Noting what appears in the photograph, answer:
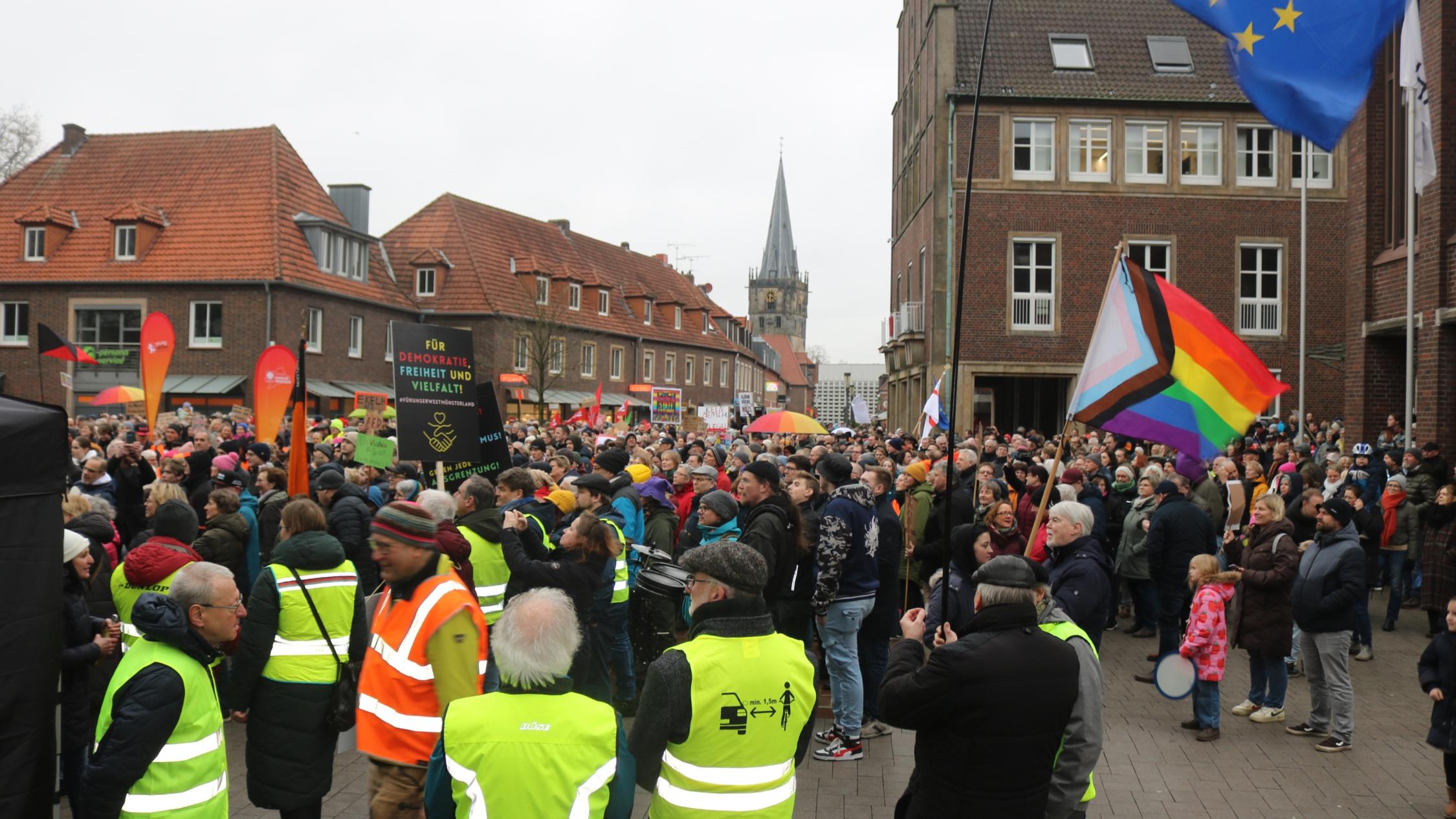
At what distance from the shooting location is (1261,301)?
29.1m

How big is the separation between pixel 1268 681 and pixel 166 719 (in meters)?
7.96

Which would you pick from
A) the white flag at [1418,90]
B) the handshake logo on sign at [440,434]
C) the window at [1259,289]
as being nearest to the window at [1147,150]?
the window at [1259,289]

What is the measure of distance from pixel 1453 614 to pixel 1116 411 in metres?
2.07

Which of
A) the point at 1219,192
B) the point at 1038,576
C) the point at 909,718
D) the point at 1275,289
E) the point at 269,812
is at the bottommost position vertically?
the point at 269,812

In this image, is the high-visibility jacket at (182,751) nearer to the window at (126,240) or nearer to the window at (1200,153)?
the window at (1200,153)

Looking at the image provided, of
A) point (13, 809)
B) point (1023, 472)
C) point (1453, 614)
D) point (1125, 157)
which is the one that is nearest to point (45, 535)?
point (13, 809)

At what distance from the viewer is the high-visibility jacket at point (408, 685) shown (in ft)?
14.5

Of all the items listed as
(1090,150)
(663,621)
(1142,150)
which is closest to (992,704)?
(663,621)

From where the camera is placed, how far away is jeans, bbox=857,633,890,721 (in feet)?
26.4

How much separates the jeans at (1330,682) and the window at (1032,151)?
73.6ft

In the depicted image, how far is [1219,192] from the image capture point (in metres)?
29.0

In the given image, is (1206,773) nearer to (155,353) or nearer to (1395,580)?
(1395,580)

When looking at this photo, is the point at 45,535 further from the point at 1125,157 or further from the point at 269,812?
the point at 1125,157

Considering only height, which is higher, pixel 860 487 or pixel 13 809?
pixel 860 487
